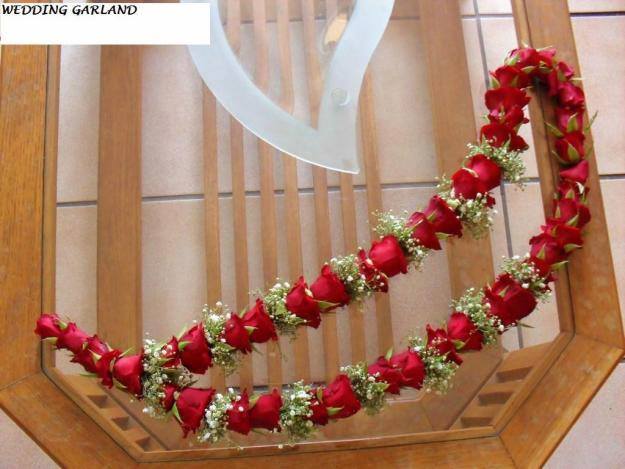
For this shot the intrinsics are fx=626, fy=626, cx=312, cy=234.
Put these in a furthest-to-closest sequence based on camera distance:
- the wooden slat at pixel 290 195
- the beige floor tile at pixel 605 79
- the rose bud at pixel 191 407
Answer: the beige floor tile at pixel 605 79
the wooden slat at pixel 290 195
the rose bud at pixel 191 407

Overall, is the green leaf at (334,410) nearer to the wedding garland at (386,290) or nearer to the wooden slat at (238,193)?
the wedding garland at (386,290)

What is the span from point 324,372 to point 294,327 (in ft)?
0.29

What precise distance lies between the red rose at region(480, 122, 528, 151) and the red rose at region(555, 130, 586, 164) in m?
0.04

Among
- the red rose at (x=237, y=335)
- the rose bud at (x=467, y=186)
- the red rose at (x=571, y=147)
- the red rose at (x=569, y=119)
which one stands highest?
the red rose at (x=569, y=119)

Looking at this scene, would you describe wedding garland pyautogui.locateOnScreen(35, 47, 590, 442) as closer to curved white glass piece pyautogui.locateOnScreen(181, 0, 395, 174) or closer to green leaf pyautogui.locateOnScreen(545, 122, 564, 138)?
green leaf pyautogui.locateOnScreen(545, 122, 564, 138)

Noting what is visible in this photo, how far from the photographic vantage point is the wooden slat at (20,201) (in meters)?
0.63

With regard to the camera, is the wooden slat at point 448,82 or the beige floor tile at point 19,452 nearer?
the wooden slat at point 448,82

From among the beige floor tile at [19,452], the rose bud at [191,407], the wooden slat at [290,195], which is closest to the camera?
the rose bud at [191,407]

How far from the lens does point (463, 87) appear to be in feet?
2.61

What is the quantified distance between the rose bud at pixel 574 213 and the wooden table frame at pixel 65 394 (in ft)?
0.07

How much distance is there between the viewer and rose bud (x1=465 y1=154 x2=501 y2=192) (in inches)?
27.9

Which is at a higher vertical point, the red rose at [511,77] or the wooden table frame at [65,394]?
the red rose at [511,77]

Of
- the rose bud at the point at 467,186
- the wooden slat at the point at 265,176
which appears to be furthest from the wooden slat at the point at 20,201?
the rose bud at the point at 467,186

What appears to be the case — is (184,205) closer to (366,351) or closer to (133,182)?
(133,182)
